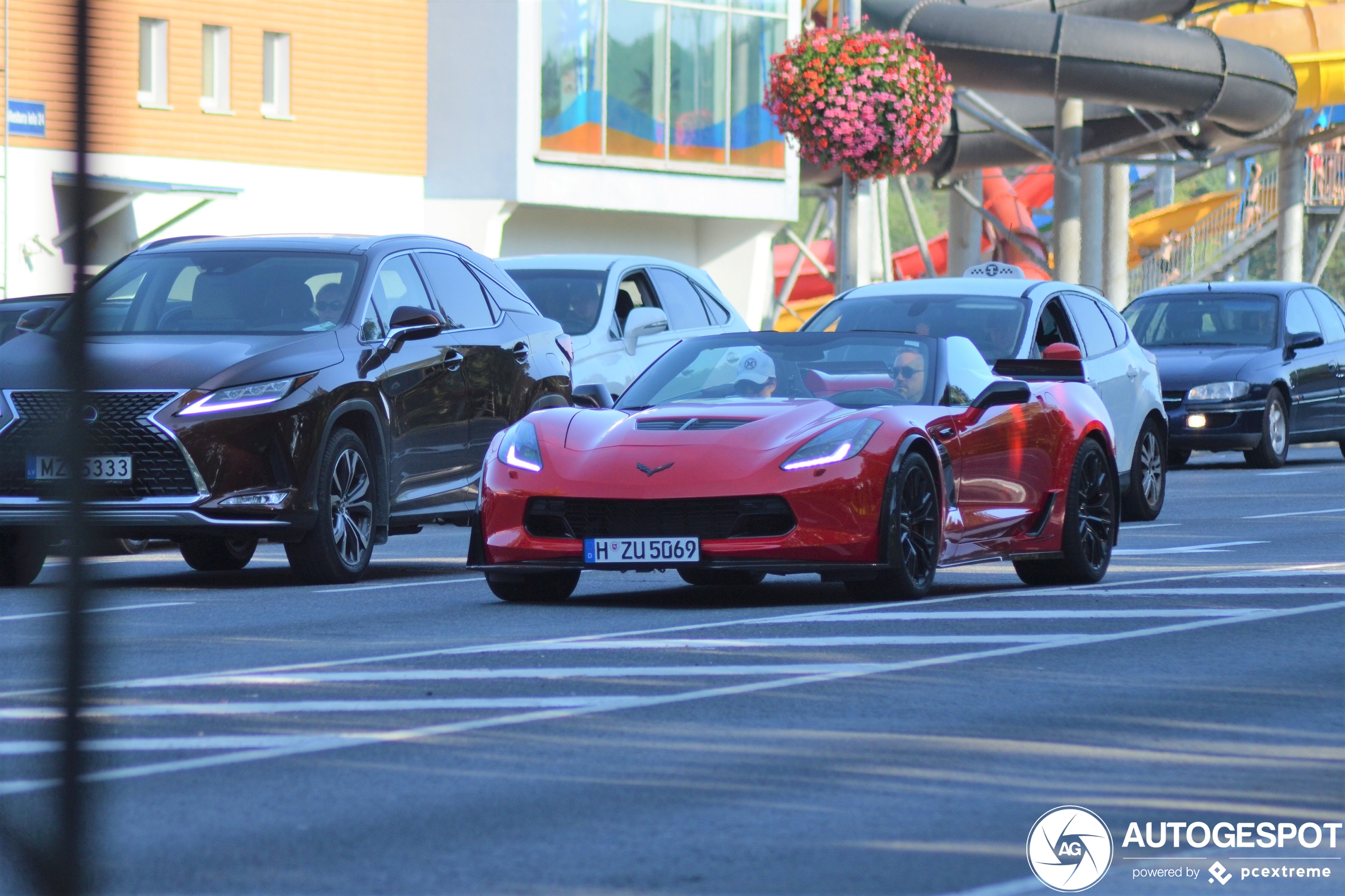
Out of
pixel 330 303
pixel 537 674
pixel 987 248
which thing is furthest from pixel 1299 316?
pixel 987 248

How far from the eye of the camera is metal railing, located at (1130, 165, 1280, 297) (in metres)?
49.3

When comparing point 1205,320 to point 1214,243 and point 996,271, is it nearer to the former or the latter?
point 996,271

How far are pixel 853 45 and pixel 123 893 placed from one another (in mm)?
22422

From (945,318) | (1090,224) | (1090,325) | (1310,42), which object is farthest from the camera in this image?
(1310,42)

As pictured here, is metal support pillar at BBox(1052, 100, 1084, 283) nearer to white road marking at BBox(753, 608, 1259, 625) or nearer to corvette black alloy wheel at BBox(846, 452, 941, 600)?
corvette black alloy wheel at BBox(846, 452, 941, 600)

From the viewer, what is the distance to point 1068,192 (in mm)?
39375

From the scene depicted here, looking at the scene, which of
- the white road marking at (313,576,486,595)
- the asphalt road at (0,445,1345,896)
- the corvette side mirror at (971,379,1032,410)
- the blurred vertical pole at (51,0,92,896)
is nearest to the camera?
the blurred vertical pole at (51,0,92,896)

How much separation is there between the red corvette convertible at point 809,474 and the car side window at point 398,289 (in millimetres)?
1672

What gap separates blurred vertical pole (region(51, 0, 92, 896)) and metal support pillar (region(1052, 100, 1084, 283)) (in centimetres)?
3659

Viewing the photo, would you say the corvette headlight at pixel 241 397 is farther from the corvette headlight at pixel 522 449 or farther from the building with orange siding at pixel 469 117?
the building with orange siding at pixel 469 117

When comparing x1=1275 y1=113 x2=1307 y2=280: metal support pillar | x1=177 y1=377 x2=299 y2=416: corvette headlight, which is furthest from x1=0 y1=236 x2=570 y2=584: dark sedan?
x1=1275 y1=113 x2=1307 y2=280: metal support pillar

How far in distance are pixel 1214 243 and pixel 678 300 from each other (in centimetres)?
3427

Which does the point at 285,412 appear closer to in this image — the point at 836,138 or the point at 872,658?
the point at 872,658

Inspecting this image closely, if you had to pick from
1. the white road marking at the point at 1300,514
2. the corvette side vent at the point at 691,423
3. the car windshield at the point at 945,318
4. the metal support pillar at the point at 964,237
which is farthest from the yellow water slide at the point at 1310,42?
the corvette side vent at the point at 691,423
